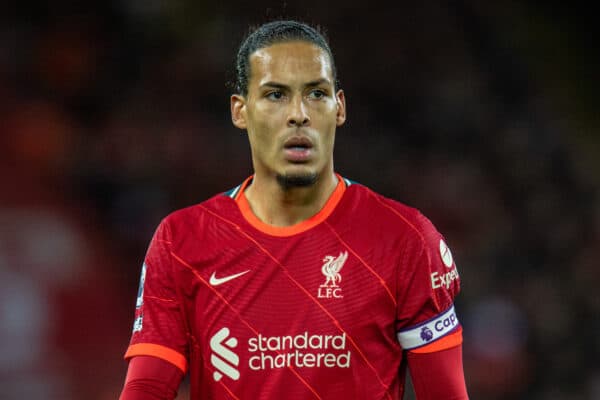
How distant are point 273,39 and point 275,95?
6.7 inches

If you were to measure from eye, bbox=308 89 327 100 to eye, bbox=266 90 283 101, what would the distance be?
0.08 meters

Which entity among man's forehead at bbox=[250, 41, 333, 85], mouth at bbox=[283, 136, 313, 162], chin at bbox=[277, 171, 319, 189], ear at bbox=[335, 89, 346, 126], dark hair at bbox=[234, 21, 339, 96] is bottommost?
chin at bbox=[277, 171, 319, 189]

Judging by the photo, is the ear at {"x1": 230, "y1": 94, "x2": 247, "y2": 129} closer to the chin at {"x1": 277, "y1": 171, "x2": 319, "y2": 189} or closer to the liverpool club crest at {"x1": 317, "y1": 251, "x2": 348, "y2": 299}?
the chin at {"x1": 277, "y1": 171, "x2": 319, "y2": 189}

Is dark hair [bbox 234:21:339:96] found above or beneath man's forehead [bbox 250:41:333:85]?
above

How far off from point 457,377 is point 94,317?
3124mm

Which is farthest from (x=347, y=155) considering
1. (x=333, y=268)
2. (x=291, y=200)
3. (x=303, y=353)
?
(x=303, y=353)

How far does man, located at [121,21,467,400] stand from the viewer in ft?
8.43

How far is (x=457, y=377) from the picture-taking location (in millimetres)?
2555

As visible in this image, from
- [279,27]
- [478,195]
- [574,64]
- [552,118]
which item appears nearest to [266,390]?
[279,27]

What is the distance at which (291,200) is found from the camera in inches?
107

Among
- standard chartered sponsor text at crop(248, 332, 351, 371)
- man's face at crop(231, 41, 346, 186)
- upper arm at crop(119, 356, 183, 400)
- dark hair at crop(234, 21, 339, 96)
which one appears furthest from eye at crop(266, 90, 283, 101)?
upper arm at crop(119, 356, 183, 400)

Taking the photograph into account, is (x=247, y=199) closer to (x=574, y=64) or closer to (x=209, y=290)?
(x=209, y=290)

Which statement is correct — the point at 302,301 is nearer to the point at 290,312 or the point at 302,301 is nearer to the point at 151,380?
the point at 290,312

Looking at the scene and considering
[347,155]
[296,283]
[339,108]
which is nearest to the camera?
[296,283]
